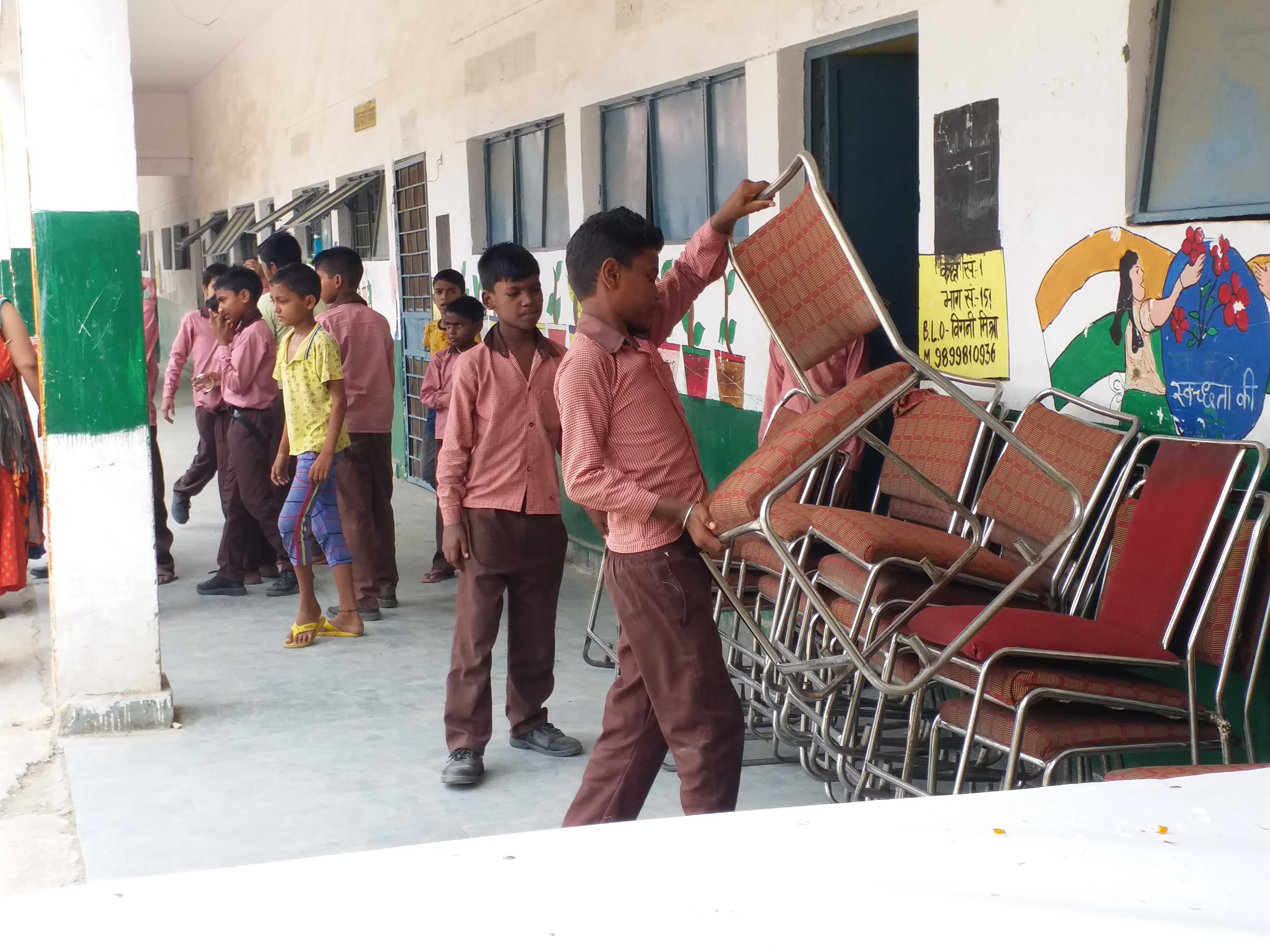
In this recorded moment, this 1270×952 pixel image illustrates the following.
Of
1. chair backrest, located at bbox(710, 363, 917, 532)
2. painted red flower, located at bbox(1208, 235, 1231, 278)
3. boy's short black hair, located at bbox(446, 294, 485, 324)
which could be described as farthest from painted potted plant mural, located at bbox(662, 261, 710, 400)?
chair backrest, located at bbox(710, 363, 917, 532)

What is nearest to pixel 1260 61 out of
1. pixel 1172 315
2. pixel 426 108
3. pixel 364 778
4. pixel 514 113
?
pixel 1172 315

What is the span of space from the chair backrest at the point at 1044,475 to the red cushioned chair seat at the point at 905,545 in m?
0.25

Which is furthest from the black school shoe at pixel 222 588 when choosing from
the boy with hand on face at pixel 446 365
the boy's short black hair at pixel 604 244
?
the boy's short black hair at pixel 604 244

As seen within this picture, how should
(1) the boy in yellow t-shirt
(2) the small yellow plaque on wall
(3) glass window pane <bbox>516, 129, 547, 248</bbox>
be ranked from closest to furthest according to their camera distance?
(1) the boy in yellow t-shirt < (3) glass window pane <bbox>516, 129, 547, 248</bbox> < (2) the small yellow plaque on wall

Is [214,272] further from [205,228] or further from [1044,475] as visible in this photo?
[205,228]

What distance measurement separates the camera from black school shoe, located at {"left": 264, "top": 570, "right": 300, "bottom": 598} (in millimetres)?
5879

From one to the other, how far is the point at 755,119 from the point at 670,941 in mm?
4082

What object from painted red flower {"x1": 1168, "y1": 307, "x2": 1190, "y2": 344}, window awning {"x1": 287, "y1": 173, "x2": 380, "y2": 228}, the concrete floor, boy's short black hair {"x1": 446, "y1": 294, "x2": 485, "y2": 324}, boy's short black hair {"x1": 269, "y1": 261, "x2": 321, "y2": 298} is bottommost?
→ the concrete floor

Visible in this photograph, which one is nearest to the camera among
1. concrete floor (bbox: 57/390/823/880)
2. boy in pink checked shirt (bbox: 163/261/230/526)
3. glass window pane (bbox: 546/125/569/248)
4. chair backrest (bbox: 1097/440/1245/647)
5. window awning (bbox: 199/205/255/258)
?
chair backrest (bbox: 1097/440/1245/647)

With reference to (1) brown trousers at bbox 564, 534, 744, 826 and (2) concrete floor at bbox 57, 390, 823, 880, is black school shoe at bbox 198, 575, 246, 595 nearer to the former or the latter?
(2) concrete floor at bbox 57, 390, 823, 880

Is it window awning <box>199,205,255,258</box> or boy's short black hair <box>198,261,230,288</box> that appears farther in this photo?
window awning <box>199,205,255,258</box>

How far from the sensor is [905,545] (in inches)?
108

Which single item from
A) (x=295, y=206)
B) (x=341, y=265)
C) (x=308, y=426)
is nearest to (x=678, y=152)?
(x=341, y=265)

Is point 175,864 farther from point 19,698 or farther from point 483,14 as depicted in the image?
point 483,14
